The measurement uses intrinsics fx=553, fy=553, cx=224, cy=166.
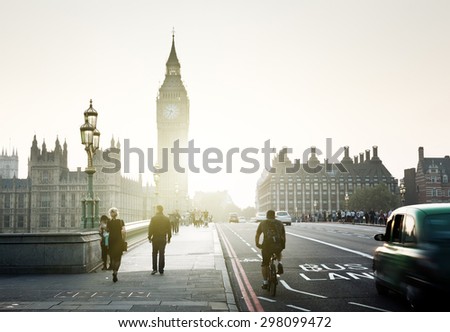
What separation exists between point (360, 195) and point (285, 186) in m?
52.3

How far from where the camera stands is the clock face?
162600 mm

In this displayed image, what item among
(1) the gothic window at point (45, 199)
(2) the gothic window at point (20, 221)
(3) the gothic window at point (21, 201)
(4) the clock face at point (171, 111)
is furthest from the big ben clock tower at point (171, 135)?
(3) the gothic window at point (21, 201)

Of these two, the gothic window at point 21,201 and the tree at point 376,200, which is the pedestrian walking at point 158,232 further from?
the gothic window at point 21,201

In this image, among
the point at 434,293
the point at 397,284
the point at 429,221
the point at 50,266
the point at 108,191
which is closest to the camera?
the point at 434,293

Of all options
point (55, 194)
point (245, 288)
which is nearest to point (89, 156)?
point (245, 288)

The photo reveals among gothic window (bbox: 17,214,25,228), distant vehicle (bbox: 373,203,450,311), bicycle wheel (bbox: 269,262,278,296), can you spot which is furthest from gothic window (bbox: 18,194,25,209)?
distant vehicle (bbox: 373,203,450,311)

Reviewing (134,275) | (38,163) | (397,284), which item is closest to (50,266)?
(134,275)

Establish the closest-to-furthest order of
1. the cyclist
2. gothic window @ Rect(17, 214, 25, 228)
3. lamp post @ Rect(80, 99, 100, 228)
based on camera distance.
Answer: the cyclist, lamp post @ Rect(80, 99, 100, 228), gothic window @ Rect(17, 214, 25, 228)

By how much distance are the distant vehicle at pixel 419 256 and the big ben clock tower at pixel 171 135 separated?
143673 mm

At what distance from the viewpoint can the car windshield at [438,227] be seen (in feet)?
25.8

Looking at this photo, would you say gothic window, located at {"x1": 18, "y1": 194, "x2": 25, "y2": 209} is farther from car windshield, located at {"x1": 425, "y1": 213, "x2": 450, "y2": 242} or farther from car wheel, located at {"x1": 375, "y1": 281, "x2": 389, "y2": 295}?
car windshield, located at {"x1": 425, "y1": 213, "x2": 450, "y2": 242}

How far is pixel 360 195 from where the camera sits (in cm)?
12594

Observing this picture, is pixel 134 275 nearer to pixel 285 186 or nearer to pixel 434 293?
pixel 434 293

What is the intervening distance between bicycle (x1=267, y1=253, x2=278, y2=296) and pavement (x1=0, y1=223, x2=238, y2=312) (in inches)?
34.4
